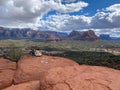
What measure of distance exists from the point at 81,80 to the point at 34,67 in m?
5.26

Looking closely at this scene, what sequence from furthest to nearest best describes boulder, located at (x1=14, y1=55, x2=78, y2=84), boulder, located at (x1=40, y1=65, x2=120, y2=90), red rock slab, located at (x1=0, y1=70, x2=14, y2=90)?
1. red rock slab, located at (x1=0, y1=70, x2=14, y2=90)
2. boulder, located at (x1=14, y1=55, x2=78, y2=84)
3. boulder, located at (x1=40, y1=65, x2=120, y2=90)

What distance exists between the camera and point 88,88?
874 cm

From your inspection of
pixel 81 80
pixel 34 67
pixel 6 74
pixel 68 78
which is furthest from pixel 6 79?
pixel 81 80

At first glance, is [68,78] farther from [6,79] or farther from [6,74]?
[6,74]

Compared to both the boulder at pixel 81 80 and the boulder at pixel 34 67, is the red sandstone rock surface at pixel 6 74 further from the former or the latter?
the boulder at pixel 81 80

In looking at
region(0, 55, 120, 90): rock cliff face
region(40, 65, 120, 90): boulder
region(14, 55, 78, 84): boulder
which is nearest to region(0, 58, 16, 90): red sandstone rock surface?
region(0, 55, 120, 90): rock cliff face

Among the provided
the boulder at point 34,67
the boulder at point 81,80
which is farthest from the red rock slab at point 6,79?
the boulder at point 81,80

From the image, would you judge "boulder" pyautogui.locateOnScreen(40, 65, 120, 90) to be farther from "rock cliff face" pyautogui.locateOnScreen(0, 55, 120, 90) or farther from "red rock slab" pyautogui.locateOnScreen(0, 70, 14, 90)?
"red rock slab" pyautogui.locateOnScreen(0, 70, 14, 90)

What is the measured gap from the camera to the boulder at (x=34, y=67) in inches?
510

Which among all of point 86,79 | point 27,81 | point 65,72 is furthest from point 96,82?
point 27,81

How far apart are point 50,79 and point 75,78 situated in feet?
3.72

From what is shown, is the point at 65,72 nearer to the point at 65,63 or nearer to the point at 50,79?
the point at 50,79

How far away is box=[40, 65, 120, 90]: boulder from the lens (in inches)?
350

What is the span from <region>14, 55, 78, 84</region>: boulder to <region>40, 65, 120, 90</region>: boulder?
2938mm
